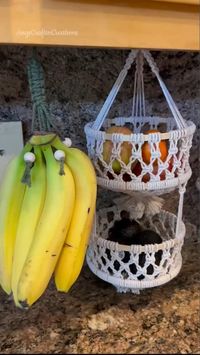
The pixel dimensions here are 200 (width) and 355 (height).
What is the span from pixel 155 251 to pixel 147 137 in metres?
0.22

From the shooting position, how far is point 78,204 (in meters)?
0.61

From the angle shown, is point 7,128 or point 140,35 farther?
point 7,128

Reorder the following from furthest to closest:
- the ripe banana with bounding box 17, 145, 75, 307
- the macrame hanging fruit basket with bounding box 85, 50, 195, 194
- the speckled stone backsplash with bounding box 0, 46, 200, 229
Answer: the speckled stone backsplash with bounding box 0, 46, 200, 229
the macrame hanging fruit basket with bounding box 85, 50, 195, 194
the ripe banana with bounding box 17, 145, 75, 307

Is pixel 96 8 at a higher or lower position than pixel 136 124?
higher

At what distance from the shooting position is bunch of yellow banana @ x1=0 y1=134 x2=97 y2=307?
580 millimetres

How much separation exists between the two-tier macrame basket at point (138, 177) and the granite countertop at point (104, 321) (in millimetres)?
40

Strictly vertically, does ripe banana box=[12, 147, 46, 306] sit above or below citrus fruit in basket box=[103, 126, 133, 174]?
below

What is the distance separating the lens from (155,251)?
29.0 inches

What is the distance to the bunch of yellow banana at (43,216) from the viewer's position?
1.90ft

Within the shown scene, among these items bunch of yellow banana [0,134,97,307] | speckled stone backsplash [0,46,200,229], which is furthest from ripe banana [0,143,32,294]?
speckled stone backsplash [0,46,200,229]

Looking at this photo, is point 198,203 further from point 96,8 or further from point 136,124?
point 96,8

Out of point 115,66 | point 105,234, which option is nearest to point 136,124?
point 115,66

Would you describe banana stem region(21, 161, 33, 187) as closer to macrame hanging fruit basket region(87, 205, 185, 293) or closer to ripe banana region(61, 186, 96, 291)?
ripe banana region(61, 186, 96, 291)

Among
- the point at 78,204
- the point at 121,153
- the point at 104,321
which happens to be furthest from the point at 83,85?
the point at 104,321
